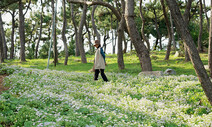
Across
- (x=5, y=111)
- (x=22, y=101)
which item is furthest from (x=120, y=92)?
(x=5, y=111)

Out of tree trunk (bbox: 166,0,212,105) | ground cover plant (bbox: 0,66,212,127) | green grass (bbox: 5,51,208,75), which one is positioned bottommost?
ground cover plant (bbox: 0,66,212,127)

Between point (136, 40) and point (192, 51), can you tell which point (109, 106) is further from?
point (136, 40)

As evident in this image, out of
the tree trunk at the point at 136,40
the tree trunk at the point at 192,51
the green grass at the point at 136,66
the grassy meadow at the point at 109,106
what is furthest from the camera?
the green grass at the point at 136,66

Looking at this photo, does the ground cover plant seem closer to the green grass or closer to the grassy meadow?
the grassy meadow

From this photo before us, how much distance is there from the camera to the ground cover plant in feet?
17.4

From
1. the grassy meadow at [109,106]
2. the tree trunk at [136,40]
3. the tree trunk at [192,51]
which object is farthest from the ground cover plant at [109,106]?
the tree trunk at [136,40]

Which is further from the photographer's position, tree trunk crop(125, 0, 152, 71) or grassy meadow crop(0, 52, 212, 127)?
tree trunk crop(125, 0, 152, 71)

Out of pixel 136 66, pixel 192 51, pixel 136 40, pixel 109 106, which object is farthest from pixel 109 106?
pixel 136 66

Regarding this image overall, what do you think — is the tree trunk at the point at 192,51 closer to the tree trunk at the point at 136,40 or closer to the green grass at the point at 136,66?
the tree trunk at the point at 136,40

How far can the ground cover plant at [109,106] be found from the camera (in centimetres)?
530

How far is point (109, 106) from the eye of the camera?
23.5 feet

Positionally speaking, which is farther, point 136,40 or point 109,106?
point 136,40

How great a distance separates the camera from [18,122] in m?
5.08

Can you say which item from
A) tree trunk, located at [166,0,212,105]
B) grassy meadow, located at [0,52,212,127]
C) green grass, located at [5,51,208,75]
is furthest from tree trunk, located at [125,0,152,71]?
tree trunk, located at [166,0,212,105]
